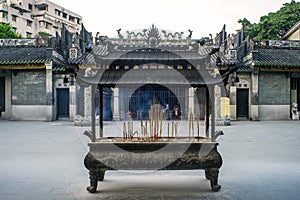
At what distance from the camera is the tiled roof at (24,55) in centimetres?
1909

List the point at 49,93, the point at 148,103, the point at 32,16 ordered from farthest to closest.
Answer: the point at 32,16 < the point at 148,103 < the point at 49,93

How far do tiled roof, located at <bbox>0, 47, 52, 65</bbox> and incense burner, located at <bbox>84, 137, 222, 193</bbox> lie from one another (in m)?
15.6

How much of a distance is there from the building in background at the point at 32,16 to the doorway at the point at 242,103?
30.6 metres

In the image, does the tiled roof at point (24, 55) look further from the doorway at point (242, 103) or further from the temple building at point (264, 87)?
the doorway at point (242, 103)

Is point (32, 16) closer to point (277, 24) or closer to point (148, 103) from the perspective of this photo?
point (148, 103)

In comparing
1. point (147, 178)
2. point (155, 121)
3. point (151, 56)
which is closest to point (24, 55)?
point (151, 56)

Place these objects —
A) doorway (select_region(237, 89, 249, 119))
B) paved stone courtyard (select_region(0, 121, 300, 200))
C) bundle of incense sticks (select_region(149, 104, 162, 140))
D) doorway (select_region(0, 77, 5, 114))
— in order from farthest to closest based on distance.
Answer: doorway (select_region(0, 77, 5, 114)), doorway (select_region(237, 89, 249, 119)), bundle of incense sticks (select_region(149, 104, 162, 140)), paved stone courtyard (select_region(0, 121, 300, 200))

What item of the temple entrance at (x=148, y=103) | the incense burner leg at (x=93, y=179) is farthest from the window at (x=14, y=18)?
the incense burner leg at (x=93, y=179)

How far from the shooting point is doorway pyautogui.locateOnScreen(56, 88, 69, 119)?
66.2ft

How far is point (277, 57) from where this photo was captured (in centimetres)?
2052

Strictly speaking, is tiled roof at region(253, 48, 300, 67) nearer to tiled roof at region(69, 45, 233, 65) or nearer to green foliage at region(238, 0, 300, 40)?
green foliage at region(238, 0, 300, 40)

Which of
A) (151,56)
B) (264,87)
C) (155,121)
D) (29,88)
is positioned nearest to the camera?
(151,56)

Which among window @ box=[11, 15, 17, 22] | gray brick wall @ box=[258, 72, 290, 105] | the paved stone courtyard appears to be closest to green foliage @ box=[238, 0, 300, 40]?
gray brick wall @ box=[258, 72, 290, 105]

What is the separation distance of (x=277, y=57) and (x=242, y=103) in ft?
13.5
